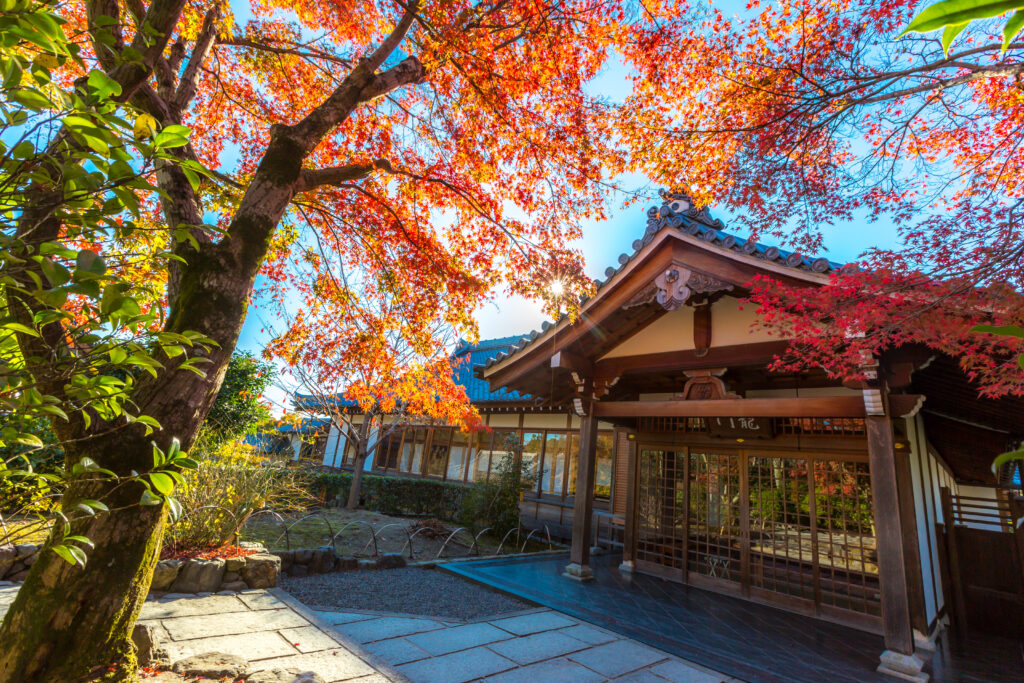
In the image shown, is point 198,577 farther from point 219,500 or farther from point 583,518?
point 583,518

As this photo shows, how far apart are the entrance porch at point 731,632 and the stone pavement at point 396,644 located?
423 millimetres

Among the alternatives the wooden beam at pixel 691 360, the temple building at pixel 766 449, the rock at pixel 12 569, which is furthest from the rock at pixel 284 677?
the wooden beam at pixel 691 360

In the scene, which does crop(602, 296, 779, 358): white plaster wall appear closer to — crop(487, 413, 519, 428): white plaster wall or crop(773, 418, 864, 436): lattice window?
crop(773, 418, 864, 436): lattice window

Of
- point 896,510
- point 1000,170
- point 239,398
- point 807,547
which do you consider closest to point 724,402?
point 896,510

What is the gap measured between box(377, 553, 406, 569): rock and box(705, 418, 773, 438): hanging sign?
4969 millimetres

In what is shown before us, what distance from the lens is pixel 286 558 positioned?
19.7 feet

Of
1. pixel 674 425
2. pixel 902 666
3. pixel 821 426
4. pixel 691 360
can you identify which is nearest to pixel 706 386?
pixel 691 360

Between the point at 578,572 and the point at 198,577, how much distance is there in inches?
184

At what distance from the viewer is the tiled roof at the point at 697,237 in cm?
483

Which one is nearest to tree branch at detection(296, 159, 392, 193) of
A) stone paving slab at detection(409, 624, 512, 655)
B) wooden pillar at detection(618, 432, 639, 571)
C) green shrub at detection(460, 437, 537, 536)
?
stone paving slab at detection(409, 624, 512, 655)

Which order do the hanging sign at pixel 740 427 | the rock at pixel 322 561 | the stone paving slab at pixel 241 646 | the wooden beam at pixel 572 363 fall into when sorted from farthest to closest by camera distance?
the wooden beam at pixel 572 363 → the hanging sign at pixel 740 427 → the rock at pixel 322 561 → the stone paving slab at pixel 241 646

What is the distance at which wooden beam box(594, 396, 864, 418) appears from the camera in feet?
16.6

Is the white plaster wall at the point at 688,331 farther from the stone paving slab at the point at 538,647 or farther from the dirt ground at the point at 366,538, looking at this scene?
the dirt ground at the point at 366,538

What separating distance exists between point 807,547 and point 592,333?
3957 millimetres
